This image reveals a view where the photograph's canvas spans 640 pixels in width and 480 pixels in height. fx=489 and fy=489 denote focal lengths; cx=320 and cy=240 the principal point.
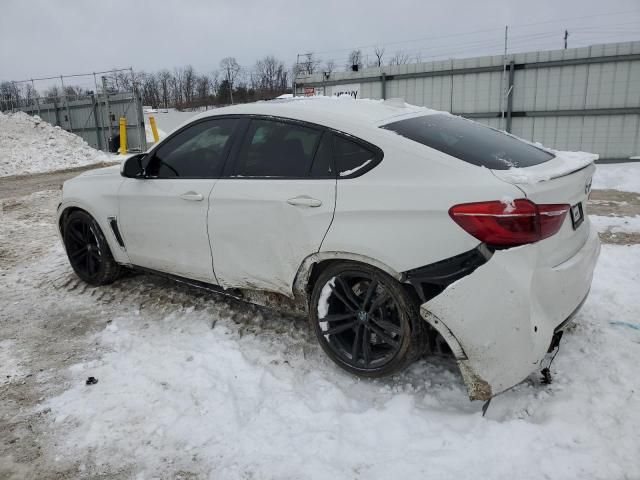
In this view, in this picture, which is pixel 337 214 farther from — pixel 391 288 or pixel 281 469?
pixel 281 469

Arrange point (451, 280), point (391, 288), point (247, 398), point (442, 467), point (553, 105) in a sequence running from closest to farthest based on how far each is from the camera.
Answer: point (442, 467) < point (451, 280) < point (391, 288) < point (247, 398) < point (553, 105)

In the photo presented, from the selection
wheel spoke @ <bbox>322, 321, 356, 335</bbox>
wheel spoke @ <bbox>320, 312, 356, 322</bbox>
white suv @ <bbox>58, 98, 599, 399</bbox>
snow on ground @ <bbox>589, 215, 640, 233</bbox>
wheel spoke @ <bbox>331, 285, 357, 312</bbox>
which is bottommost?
snow on ground @ <bbox>589, 215, 640, 233</bbox>

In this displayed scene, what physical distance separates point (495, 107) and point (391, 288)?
11.4 m

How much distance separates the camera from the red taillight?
7.86ft

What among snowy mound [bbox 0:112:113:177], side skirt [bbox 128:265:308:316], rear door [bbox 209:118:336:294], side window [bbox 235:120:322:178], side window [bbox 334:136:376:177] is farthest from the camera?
snowy mound [bbox 0:112:113:177]

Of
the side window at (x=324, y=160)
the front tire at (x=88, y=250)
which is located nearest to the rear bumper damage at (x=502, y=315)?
the side window at (x=324, y=160)

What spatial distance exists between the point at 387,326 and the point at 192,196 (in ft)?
5.66

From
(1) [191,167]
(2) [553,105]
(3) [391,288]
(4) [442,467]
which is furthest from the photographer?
(2) [553,105]

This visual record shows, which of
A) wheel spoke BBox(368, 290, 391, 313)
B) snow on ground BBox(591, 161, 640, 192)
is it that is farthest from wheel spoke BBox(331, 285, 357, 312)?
snow on ground BBox(591, 161, 640, 192)

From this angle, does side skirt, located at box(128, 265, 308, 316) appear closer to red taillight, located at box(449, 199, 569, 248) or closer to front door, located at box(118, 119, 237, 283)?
front door, located at box(118, 119, 237, 283)

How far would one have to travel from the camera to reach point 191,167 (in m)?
3.75

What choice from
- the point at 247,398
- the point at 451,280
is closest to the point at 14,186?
the point at 247,398

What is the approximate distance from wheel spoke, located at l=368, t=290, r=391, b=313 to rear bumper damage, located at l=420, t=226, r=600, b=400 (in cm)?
27

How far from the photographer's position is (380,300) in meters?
2.84
